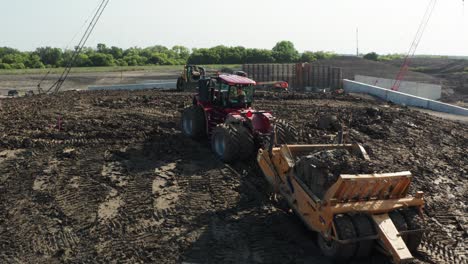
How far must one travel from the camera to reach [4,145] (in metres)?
12.7

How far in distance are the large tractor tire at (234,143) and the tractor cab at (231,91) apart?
129cm

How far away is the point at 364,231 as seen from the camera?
676cm

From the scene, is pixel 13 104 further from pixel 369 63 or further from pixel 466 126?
pixel 369 63

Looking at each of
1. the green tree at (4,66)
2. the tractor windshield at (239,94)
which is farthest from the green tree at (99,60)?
the tractor windshield at (239,94)

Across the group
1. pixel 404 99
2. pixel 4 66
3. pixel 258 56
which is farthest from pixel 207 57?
pixel 404 99

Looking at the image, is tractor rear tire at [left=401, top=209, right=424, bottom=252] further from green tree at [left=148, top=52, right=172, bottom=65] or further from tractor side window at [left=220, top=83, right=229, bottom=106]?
green tree at [left=148, top=52, right=172, bottom=65]

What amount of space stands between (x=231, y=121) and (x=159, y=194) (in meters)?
3.02

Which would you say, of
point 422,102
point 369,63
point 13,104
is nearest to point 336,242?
point 13,104

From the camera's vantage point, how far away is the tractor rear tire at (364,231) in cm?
676

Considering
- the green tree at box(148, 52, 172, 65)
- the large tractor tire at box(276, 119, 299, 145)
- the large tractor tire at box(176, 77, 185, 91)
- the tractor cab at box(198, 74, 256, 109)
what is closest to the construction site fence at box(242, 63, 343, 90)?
the large tractor tire at box(176, 77, 185, 91)

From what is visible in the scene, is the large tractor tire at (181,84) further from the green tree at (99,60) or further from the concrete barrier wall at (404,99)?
the green tree at (99,60)

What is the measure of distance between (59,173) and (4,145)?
3.09 meters

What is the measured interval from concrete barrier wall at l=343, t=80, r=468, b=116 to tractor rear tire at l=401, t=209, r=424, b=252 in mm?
16594

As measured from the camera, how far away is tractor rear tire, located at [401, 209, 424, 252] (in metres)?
7.04
